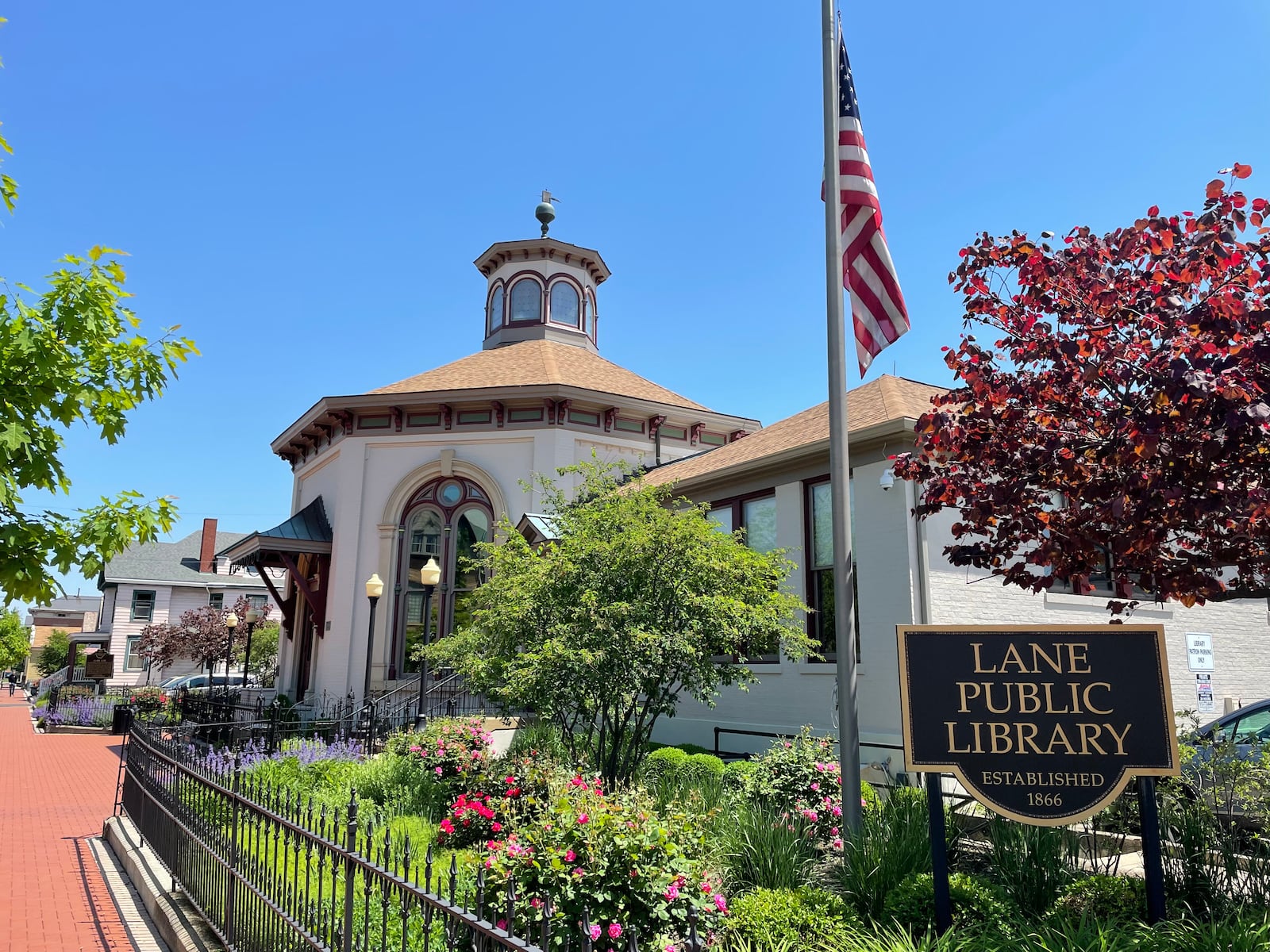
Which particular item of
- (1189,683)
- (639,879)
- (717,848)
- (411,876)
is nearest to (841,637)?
(717,848)

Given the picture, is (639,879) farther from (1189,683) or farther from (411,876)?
(1189,683)

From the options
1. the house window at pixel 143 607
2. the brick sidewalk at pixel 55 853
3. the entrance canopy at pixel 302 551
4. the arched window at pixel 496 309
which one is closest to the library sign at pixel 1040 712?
the brick sidewalk at pixel 55 853

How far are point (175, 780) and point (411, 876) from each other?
2690mm

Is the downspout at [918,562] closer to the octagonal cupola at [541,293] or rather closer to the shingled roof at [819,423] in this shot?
the shingled roof at [819,423]

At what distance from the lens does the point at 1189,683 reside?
15227mm

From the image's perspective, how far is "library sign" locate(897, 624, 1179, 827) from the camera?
17.8 feet

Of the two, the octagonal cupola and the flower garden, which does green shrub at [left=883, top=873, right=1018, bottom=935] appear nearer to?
the flower garden

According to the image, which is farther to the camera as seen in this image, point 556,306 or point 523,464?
point 556,306

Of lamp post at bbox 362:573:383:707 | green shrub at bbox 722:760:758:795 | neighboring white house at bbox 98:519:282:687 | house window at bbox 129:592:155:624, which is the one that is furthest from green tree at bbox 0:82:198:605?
house window at bbox 129:592:155:624

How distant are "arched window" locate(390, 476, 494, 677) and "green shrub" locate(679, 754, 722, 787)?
488 inches

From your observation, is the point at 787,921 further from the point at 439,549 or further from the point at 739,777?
the point at 439,549

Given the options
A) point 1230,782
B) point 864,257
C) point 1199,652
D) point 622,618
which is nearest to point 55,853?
point 622,618

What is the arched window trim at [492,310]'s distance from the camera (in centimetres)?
3178

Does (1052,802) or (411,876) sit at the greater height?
(1052,802)
